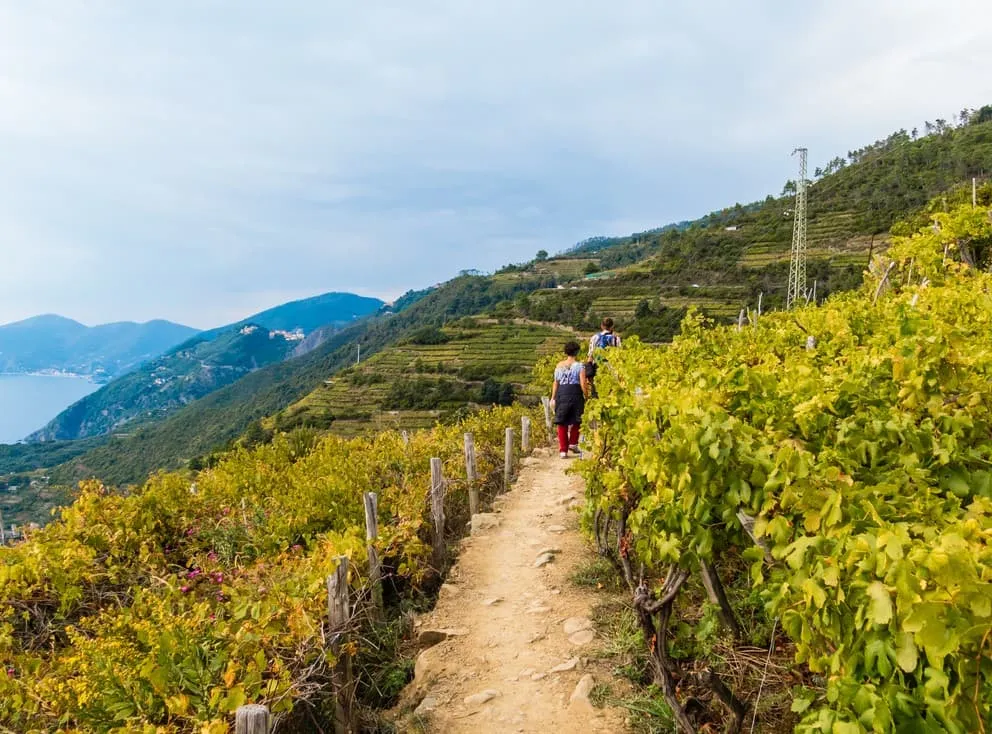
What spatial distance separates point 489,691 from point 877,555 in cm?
337

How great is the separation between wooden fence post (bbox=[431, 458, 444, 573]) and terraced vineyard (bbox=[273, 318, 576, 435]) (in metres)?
38.6

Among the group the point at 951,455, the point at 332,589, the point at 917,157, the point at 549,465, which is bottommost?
the point at 549,465

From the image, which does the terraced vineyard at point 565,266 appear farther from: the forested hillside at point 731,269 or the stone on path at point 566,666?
the stone on path at point 566,666

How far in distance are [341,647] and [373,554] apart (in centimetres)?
123

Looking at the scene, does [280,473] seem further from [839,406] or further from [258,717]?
[839,406]

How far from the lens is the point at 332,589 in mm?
3832

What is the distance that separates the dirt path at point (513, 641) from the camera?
377 centimetres

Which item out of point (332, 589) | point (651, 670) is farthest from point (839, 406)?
point (332, 589)

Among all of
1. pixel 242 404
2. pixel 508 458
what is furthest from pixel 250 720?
pixel 242 404

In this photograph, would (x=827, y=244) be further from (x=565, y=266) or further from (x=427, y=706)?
(x=565, y=266)

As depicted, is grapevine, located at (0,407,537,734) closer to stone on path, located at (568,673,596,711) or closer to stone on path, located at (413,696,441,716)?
stone on path, located at (413,696,441,716)

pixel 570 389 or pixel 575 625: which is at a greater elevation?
pixel 570 389

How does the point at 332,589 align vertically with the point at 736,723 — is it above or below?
above

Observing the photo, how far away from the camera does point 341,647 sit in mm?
3756
